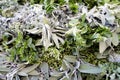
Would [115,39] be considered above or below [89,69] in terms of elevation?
above

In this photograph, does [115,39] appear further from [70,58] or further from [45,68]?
[45,68]

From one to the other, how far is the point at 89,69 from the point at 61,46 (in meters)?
0.17

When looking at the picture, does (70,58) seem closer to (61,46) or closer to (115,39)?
(61,46)

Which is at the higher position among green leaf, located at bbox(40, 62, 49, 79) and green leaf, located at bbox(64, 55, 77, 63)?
green leaf, located at bbox(64, 55, 77, 63)

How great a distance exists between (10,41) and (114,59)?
51cm

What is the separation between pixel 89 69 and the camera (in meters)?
1.28

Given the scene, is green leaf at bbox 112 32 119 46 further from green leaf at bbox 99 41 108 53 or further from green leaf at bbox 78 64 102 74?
green leaf at bbox 78 64 102 74

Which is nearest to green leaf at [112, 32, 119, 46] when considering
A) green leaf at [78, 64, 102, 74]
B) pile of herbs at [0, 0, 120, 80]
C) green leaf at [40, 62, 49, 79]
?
pile of herbs at [0, 0, 120, 80]

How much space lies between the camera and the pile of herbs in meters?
1.29

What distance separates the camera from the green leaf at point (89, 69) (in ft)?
4.18

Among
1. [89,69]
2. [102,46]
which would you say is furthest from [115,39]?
[89,69]

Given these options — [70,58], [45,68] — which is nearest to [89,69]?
[70,58]

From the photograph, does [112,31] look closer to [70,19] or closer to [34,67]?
[70,19]

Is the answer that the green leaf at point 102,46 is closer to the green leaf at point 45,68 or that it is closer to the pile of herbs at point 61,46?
the pile of herbs at point 61,46
